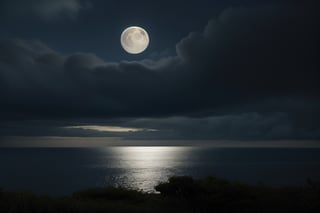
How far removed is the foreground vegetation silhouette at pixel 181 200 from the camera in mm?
18359

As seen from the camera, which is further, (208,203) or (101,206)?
(208,203)

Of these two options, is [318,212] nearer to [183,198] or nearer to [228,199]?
[228,199]

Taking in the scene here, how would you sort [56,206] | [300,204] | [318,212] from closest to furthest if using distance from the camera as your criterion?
[56,206] < [318,212] < [300,204]

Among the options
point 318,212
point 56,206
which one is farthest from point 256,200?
point 56,206

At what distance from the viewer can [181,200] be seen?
22219 mm

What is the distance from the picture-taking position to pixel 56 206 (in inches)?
715

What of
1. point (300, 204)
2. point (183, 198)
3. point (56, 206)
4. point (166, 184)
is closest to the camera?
point (56, 206)

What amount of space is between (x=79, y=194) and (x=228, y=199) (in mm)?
11445

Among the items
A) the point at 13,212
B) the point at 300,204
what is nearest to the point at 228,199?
the point at 300,204

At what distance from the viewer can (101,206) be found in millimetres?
18891

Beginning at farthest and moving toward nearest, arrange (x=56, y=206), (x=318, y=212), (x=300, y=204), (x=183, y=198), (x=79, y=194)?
(x=79, y=194), (x=183, y=198), (x=300, y=204), (x=318, y=212), (x=56, y=206)

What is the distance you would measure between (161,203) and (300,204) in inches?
341

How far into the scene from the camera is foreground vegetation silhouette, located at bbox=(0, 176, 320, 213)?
18.4 meters

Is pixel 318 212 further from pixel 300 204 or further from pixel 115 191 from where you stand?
pixel 115 191
